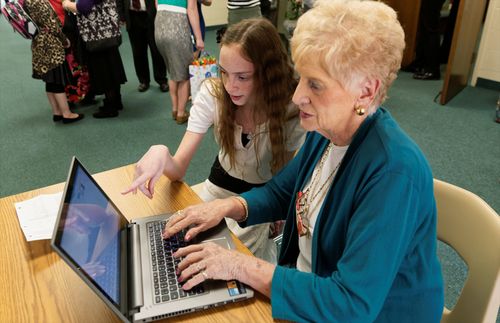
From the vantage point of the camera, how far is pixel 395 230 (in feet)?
2.65

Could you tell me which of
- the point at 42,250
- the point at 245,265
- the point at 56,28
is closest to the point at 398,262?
the point at 245,265

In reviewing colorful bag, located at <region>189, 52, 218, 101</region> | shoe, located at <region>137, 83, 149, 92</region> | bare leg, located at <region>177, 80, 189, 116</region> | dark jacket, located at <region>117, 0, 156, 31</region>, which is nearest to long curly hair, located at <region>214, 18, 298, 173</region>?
colorful bag, located at <region>189, 52, 218, 101</region>

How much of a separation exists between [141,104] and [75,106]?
Answer: 2.06 ft

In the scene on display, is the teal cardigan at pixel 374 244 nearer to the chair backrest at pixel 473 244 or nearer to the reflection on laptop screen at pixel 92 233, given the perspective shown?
the chair backrest at pixel 473 244

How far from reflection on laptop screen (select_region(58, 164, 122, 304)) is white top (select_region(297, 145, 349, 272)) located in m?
0.50

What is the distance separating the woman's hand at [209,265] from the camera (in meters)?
0.90

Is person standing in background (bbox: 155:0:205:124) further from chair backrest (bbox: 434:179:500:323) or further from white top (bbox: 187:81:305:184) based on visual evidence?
chair backrest (bbox: 434:179:500:323)

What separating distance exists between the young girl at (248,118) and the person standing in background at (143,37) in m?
2.62

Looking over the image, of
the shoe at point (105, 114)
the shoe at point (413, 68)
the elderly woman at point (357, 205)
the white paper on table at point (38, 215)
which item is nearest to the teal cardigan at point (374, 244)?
the elderly woman at point (357, 205)

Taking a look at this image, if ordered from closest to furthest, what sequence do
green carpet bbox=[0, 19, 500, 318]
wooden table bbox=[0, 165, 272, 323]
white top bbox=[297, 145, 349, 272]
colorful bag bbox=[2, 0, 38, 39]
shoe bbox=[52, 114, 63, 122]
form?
1. wooden table bbox=[0, 165, 272, 323]
2. white top bbox=[297, 145, 349, 272]
3. green carpet bbox=[0, 19, 500, 318]
4. colorful bag bbox=[2, 0, 38, 39]
5. shoe bbox=[52, 114, 63, 122]

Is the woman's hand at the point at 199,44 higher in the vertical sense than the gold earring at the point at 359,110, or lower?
lower

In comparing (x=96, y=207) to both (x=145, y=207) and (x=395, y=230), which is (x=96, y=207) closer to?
(x=145, y=207)

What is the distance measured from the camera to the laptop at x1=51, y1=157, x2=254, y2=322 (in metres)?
0.78

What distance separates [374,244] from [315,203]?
0.97 feet
